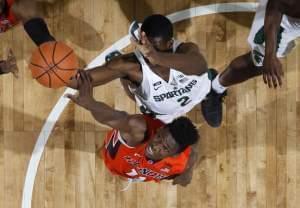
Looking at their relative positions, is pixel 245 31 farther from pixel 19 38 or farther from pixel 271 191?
pixel 19 38

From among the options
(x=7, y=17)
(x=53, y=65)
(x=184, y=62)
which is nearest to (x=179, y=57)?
(x=184, y=62)

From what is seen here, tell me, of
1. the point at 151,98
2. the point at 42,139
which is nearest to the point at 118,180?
the point at 42,139

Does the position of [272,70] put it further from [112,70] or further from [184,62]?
[112,70]

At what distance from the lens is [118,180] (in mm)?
3568

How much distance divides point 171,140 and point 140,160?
39cm

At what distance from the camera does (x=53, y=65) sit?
277cm

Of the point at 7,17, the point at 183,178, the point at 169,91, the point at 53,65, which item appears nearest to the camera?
the point at 53,65

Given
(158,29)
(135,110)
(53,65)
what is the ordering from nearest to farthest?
(158,29) → (53,65) → (135,110)

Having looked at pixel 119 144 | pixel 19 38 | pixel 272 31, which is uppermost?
pixel 272 31

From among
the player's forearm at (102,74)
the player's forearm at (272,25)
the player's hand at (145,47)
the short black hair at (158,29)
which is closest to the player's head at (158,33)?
the short black hair at (158,29)

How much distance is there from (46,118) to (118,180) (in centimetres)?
69

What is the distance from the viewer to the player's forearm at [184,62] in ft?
8.30

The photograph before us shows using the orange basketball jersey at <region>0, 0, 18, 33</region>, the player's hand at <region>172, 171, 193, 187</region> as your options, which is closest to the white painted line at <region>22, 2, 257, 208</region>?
the orange basketball jersey at <region>0, 0, 18, 33</region>

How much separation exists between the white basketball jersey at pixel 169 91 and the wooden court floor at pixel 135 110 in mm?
407
